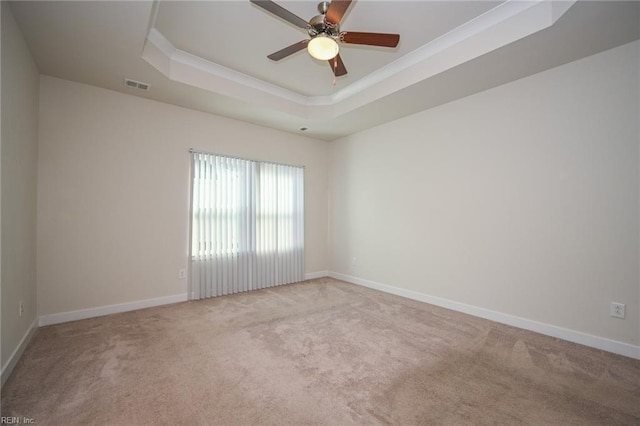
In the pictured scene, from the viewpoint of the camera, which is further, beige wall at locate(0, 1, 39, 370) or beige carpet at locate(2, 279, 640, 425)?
beige wall at locate(0, 1, 39, 370)

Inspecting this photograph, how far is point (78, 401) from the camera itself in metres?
1.78

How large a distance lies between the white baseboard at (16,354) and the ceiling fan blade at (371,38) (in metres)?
3.42

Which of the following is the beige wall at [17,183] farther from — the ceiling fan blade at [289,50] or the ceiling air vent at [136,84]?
the ceiling fan blade at [289,50]

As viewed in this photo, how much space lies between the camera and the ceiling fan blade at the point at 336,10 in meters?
1.90

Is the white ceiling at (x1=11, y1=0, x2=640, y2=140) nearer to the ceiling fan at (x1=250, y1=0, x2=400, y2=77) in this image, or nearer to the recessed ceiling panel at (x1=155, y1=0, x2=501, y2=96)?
the recessed ceiling panel at (x1=155, y1=0, x2=501, y2=96)

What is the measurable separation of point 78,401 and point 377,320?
8.47ft

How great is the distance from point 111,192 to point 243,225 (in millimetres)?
1673

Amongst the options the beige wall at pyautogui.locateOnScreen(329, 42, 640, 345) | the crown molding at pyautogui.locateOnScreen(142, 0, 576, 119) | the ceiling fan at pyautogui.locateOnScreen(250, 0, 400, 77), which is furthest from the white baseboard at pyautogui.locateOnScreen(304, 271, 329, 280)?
the ceiling fan at pyautogui.locateOnScreen(250, 0, 400, 77)

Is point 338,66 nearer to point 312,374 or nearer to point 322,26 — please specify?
point 322,26

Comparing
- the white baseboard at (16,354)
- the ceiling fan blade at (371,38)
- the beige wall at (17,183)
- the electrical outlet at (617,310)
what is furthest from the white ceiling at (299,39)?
the white baseboard at (16,354)

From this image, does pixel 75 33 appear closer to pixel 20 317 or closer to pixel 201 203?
pixel 201 203

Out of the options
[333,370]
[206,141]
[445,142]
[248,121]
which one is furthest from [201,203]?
[445,142]

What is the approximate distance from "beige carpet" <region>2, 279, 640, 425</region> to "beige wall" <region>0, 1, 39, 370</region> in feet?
1.16

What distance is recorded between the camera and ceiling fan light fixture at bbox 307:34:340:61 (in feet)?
7.07
